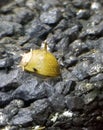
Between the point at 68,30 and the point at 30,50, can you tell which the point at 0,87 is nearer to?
the point at 30,50

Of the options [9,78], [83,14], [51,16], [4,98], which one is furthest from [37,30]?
[4,98]

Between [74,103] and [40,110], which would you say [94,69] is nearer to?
[74,103]

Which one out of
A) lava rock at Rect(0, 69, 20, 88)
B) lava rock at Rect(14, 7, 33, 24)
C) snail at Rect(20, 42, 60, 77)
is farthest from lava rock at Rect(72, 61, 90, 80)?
lava rock at Rect(14, 7, 33, 24)

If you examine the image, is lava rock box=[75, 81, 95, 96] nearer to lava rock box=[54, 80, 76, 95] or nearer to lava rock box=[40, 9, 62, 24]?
lava rock box=[54, 80, 76, 95]

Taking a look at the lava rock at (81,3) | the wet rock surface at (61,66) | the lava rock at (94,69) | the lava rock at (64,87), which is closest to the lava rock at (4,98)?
the wet rock surface at (61,66)

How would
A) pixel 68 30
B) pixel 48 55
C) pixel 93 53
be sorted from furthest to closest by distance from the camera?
pixel 68 30 → pixel 93 53 → pixel 48 55

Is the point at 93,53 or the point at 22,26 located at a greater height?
the point at 22,26

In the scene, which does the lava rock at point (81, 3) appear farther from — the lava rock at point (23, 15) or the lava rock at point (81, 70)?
the lava rock at point (81, 70)

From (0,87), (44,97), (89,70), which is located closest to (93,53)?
(89,70)
